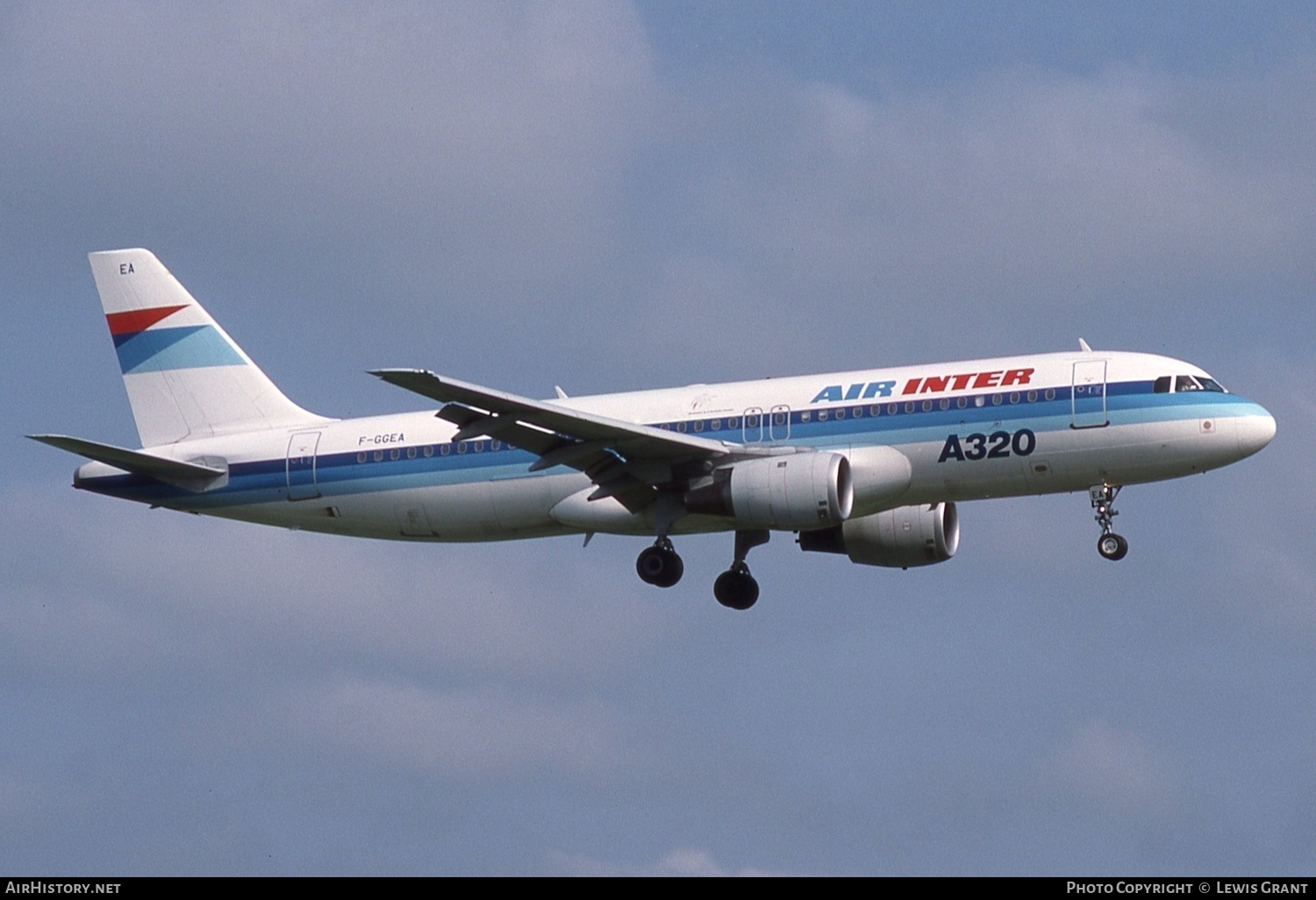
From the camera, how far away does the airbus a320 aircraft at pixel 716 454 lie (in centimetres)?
4531

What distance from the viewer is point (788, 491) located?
148 ft

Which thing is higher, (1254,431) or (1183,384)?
(1183,384)

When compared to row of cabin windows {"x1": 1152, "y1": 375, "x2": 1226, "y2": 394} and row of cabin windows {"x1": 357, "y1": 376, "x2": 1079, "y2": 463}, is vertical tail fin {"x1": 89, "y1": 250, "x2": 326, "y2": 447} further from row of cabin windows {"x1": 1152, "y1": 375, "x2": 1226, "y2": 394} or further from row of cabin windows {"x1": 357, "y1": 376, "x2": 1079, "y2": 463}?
row of cabin windows {"x1": 1152, "y1": 375, "x2": 1226, "y2": 394}

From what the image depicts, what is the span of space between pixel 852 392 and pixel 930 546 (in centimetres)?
582

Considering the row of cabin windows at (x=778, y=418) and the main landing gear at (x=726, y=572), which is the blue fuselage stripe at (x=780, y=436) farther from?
the main landing gear at (x=726, y=572)

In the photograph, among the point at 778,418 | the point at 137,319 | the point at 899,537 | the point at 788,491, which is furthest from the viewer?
the point at 137,319

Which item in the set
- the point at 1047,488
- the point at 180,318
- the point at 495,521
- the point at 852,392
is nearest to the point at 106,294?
the point at 180,318

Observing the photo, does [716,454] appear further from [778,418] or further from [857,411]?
[857,411]

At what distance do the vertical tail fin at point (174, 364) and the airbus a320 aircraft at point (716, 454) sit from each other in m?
0.09

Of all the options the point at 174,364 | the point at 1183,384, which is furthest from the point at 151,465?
the point at 1183,384

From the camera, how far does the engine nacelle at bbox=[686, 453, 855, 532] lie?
44906mm

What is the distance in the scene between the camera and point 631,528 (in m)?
48.6

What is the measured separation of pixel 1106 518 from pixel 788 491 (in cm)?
698

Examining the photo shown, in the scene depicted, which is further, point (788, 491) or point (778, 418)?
point (778, 418)
